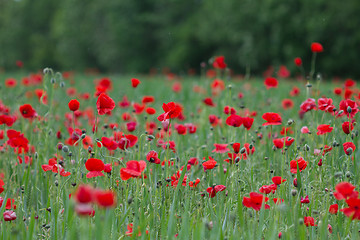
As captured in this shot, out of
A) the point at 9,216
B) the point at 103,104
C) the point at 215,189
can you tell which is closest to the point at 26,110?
the point at 103,104

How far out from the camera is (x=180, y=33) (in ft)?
81.3

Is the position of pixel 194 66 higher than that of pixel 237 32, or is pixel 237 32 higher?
pixel 237 32

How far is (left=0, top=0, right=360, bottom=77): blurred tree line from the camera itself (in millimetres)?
16172

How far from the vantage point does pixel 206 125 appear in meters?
3.79

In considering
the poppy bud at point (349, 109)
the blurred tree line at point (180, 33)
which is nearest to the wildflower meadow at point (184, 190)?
the poppy bud at point (349, 109)

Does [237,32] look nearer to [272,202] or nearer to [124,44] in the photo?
[124,44]

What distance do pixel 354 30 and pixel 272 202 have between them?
1520cm

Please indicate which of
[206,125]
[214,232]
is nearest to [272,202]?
[214,232]

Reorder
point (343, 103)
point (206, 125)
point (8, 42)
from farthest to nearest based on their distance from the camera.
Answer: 1. point (8, 42)
2. point (206, 125)
3. point (343, 103)

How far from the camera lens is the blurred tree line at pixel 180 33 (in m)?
16.2

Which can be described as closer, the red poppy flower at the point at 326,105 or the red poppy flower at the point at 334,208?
the red poppy flower at the point at 334,208

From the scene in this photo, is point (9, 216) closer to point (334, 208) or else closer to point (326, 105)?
point (334, 208)

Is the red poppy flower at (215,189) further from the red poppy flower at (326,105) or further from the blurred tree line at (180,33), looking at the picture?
the blurred tree line at (180,33)

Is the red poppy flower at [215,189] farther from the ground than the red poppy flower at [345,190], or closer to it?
closer to it
